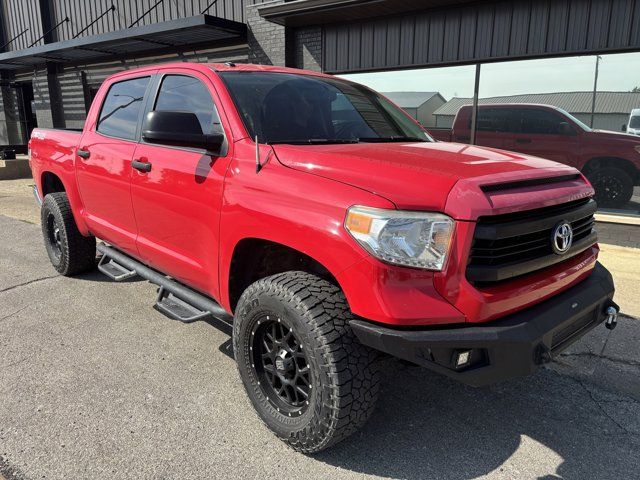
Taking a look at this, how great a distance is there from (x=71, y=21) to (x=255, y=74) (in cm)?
1463

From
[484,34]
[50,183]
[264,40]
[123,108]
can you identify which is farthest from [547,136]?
[50,183]

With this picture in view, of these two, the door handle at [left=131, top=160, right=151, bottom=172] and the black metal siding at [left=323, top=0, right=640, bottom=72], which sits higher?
the black metal siding at [left=323, top=0, right=640, bottom=72]

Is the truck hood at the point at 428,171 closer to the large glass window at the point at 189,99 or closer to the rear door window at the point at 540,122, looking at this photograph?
the large glass window at the point at 189,99

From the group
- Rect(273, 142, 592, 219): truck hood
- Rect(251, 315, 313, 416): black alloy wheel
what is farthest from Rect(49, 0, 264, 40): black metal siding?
Rect(251, 315, 313, 416): black alloy wheel

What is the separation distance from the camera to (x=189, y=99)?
3391 mm

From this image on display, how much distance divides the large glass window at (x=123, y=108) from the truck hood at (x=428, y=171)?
167 cm

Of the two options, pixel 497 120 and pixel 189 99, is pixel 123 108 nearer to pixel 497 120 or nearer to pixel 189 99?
pixel 189 99

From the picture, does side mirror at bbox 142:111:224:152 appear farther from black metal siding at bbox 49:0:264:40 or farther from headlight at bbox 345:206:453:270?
black metal siding at bbox 49:0:264:40

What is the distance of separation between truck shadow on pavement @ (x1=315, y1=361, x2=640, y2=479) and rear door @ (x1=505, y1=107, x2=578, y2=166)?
15.7 feet

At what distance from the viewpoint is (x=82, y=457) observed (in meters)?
2.47

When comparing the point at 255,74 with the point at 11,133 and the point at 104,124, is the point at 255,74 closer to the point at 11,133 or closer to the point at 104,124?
the point at 104,124

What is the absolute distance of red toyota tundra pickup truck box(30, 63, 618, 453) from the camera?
6.93ft

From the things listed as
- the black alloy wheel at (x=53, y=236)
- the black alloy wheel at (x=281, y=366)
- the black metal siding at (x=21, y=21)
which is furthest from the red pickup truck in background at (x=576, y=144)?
the black metal siding at (x=21, y=21)

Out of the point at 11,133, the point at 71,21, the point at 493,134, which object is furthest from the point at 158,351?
the point at 11,133
